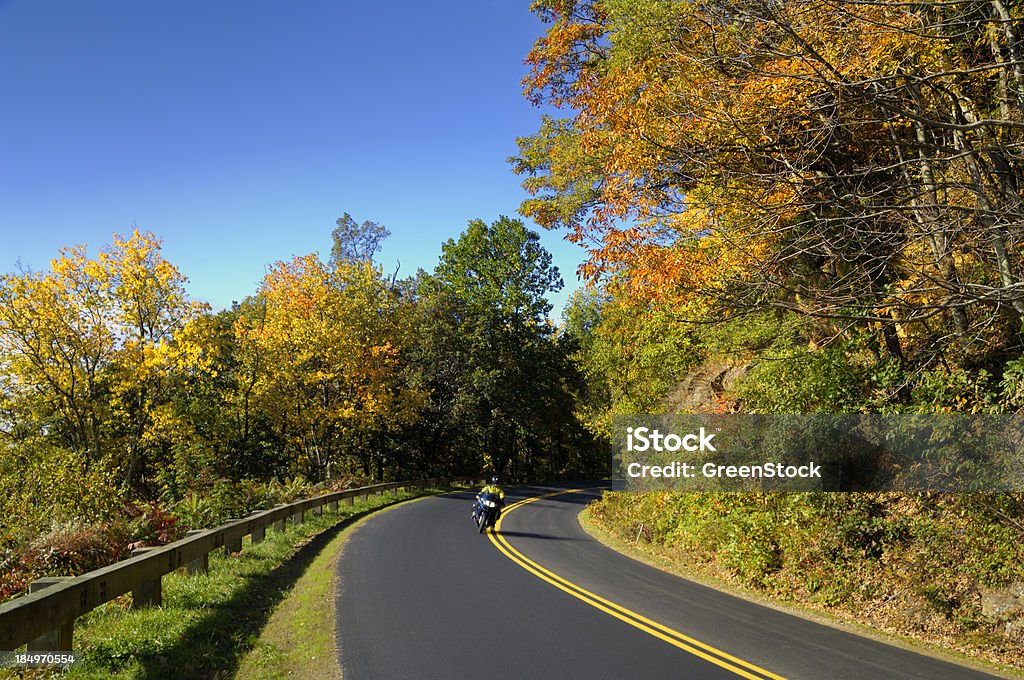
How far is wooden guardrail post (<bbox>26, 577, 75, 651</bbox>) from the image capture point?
6.10 meters

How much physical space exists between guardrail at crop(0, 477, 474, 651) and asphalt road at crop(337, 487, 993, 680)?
8.02ft

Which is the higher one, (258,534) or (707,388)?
(707,388)

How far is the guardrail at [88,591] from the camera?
5672 millimetres

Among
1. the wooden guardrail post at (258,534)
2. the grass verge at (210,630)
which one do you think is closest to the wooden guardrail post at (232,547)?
the grass verge at (210,630)

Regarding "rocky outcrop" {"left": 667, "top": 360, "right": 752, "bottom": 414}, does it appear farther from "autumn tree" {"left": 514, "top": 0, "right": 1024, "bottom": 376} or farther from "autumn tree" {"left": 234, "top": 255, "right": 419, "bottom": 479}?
"autumn tree" {"left": 234, "top": 255, "right": 419, "bottom": 479}

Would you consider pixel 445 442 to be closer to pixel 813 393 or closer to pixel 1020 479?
pixel 813 393

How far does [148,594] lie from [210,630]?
124 cm

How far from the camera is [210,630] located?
7.83 metres

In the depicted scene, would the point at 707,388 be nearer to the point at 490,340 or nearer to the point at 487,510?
the point at 487,510

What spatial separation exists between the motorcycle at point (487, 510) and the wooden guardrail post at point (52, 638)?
41.7 feet

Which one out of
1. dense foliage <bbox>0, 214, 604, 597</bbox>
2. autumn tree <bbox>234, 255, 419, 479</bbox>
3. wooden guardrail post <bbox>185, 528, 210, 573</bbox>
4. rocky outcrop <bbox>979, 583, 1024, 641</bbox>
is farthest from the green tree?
rocky outcrop <bbox>979, 583, 1024, 641</bbox>

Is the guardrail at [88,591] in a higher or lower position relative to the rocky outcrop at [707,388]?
lower

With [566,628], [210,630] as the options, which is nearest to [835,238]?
[566,628]

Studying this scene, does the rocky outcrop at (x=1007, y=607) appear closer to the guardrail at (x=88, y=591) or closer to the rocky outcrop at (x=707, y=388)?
the rocky outcrop at (x=707, y=388)
